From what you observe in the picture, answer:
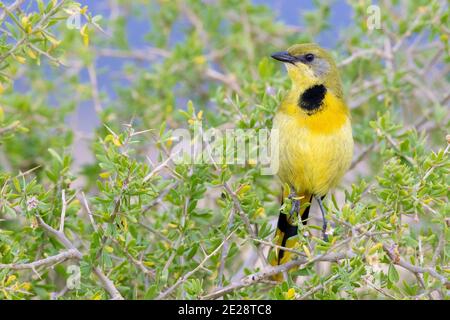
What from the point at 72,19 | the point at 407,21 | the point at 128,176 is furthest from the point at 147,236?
the point at 407,21

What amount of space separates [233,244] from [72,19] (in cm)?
125

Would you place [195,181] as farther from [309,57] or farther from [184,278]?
[309,57]

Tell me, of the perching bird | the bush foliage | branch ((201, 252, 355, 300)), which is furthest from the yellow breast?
branch ((201, 252, 355, 300))

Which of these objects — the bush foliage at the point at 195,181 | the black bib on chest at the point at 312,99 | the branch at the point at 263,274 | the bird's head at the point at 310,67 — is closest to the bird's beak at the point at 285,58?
the bird's head at the point at 310,67

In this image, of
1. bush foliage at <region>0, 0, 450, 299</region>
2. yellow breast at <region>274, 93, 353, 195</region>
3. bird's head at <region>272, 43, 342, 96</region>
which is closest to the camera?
bush foliage at <region>0, 0, 450, 299</region>

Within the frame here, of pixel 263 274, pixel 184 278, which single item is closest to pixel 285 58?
pixel 263 274

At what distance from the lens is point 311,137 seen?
3.87 meters

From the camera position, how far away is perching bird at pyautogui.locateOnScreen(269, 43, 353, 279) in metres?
3.88

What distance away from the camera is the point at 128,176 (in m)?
3.05

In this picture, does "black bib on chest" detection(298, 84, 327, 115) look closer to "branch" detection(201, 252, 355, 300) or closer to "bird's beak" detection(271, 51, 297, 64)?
"bird's beak" detection(271, 51, 297, 64)

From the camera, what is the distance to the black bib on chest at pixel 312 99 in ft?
12.9

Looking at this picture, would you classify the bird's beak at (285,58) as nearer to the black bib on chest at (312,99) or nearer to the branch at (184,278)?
the black bib on chest at (312,99)

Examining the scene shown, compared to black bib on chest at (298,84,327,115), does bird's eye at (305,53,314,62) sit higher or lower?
higher

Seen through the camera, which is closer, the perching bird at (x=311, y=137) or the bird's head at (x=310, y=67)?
the perching bird at (x=311, y=137)
